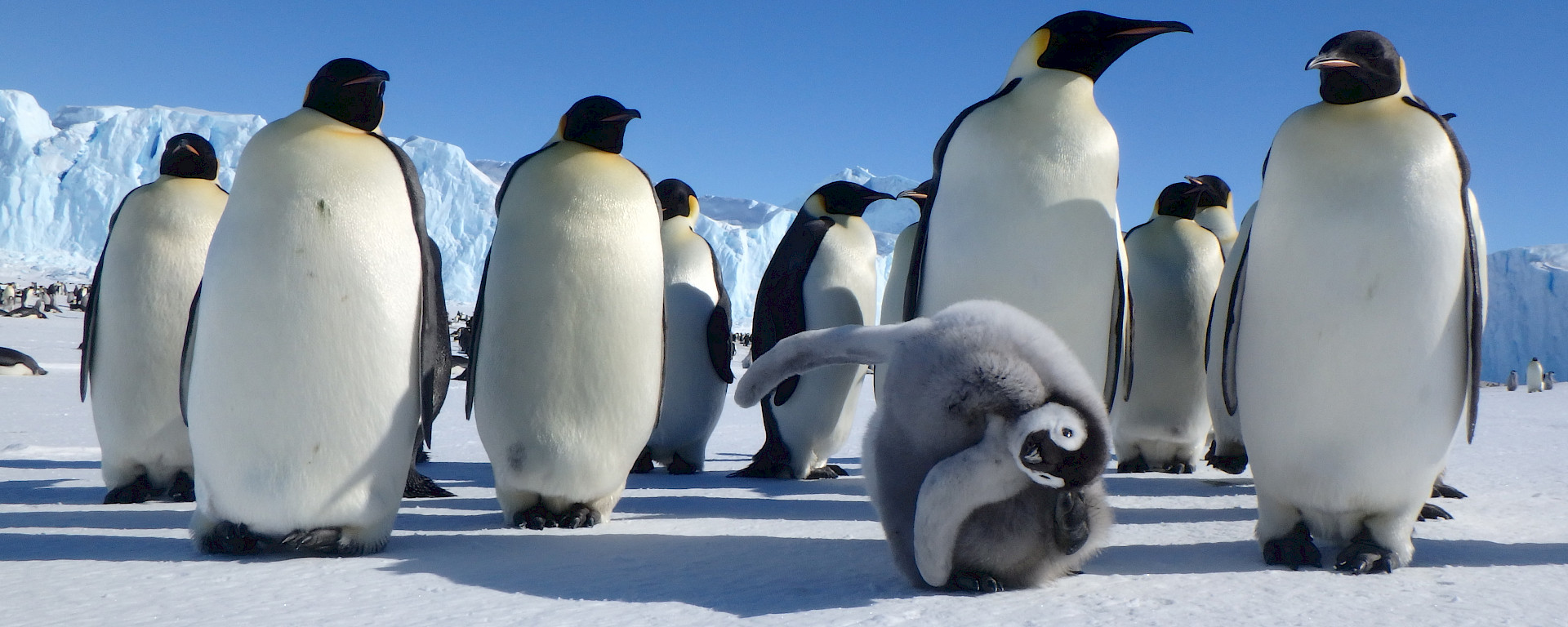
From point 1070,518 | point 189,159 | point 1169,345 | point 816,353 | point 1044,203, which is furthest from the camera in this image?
point 1169,345

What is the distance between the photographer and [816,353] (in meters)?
2.04

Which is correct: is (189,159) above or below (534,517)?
above

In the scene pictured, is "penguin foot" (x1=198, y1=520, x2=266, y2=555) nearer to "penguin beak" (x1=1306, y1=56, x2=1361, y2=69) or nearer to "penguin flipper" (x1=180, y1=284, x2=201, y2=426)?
"penguin flipper" (x1=180, y1=284, x2=201, y2=426)

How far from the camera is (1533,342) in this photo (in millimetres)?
31750

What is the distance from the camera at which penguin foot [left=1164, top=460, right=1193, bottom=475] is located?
14.9 ft

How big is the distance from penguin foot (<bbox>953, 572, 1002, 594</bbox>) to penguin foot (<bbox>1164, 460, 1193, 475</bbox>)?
116 inches

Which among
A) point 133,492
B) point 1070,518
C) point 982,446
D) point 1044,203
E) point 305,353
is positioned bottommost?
point 133,492

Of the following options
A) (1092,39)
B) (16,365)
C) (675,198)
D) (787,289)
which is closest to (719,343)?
(787,289)

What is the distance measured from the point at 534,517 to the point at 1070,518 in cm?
158

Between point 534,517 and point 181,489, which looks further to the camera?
point 181,489

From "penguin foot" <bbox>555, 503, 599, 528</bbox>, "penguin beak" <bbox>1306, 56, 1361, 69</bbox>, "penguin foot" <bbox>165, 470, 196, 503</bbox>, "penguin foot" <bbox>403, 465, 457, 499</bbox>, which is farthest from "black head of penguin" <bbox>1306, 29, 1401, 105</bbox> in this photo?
"penguin foot" <bbox>165, 470, 196, 503</bbox>

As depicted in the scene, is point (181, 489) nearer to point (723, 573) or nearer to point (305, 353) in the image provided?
point (305, 353)

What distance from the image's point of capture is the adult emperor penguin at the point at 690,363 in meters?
4.78

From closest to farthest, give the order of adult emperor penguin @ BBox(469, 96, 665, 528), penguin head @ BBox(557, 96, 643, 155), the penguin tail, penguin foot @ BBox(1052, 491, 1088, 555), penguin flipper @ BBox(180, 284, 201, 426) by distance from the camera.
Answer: penguin foot @ BBox(1052, 491, 1088, 555) → the penguin tail → penguin flipper @ BBox(180, 284, 201, 426) → adult emperor penguin @ BBox(469, 96, 665, 528) → penguin head @ BBox(557, 96, 643, 155)
